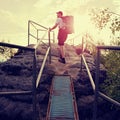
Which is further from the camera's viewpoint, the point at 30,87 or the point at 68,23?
the point at 68,23

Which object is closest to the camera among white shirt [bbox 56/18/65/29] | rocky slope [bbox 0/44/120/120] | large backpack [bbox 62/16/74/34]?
rocky slope [bbox 0/44/120/120]

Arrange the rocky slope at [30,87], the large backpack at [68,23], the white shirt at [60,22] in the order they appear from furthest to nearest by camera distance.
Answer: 1. the large backpack at [68,23]
2. the white shirt at [60,22]
3. the rocky slope at [30,87]

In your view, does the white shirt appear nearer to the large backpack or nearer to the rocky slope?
the large backpack

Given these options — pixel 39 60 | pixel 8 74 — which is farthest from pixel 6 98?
pixel 39 60

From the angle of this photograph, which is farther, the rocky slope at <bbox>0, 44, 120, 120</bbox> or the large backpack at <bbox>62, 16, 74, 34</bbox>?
the large backpack at <bbox>62, 16, 74, 34</bbox>

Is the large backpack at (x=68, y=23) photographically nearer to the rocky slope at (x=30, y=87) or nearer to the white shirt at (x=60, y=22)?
the white shirt at (x=60, y=22)

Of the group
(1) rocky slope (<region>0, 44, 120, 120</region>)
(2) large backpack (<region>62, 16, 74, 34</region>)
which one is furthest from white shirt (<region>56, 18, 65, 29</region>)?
(1) rocky slope (<region>0, 44, 120, 120</region>)

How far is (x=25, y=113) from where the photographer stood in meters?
9.21

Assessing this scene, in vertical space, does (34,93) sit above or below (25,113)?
above

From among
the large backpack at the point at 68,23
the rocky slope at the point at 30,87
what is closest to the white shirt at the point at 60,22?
the large backpack at the point at 68,23

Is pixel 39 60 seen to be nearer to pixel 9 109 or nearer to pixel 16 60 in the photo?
pixel 16 60

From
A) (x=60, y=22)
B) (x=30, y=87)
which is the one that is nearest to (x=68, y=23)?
(x=60, y=22)

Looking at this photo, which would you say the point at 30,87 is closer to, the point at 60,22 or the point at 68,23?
the point at 60,22

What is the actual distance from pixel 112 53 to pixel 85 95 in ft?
29.4
